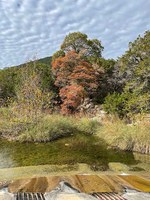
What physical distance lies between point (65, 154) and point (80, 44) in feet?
37.9

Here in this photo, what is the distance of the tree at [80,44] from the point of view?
18781 mm

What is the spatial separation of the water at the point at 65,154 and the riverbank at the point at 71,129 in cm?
41

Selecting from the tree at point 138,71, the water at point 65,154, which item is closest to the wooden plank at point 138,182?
the water at point 65,154

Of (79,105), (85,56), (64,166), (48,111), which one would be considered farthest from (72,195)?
(85,56)

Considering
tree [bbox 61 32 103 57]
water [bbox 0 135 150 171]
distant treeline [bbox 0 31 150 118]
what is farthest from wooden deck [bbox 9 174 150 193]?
tree [bbox 61 32 103 57]

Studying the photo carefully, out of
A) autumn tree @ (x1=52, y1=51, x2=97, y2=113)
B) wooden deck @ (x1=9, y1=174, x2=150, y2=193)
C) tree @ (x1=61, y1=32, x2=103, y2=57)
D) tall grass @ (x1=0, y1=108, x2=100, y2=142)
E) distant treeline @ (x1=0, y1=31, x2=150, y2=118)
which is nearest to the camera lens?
wooden deck @ (x1=9, y1=174, x2=150, y2=193)

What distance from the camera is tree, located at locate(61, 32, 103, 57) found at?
18781mm

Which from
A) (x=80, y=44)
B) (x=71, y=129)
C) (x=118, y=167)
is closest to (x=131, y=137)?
(x=118, y=167)

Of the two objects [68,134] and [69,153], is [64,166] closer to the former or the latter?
[69,153]

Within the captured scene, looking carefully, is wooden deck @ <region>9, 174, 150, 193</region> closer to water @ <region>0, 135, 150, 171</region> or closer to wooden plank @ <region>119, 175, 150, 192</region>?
wooden plank @ <region>119, 175, 150, 192</region>

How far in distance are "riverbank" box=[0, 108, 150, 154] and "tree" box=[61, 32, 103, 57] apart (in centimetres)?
696

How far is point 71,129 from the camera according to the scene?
12.5 metres

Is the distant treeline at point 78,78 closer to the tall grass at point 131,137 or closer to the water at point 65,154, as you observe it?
the tall grass at point 131,137

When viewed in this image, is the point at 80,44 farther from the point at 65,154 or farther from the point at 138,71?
the point at 65,154
